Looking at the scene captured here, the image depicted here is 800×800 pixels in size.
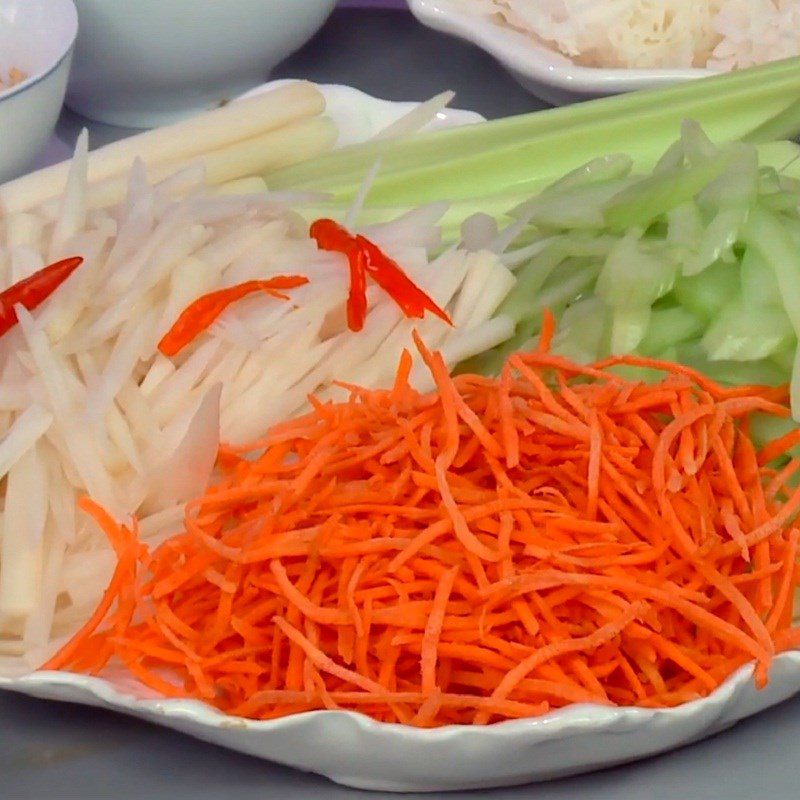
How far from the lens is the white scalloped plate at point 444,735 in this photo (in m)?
0.68

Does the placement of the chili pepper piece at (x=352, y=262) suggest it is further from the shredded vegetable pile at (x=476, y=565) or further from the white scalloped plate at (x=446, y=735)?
the white scalloped plate at (x=446, y=735)

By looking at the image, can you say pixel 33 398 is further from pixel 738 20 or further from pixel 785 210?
A: pixel 738 20

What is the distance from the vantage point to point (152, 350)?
0.96 meters

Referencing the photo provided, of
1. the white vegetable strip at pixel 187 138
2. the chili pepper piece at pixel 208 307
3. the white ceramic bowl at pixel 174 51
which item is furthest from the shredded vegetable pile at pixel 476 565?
the white ceramic bowl at pixel 174 51

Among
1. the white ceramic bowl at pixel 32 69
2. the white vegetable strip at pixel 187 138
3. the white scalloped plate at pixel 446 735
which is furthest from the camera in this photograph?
the white ceramic bowl at pixel 32 69

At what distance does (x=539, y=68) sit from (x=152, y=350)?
2.53 ft

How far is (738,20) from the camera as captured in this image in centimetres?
158

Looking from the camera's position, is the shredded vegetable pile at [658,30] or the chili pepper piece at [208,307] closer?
the chili pepper piece at [208,307]

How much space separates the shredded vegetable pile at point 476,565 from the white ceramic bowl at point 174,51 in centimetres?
86

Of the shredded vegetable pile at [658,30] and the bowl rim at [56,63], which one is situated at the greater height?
the bowl rim at [56,63]

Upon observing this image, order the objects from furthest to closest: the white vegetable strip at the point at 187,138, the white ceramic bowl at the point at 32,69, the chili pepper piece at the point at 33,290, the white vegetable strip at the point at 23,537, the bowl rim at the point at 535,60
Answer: the bowl rim at the point at 535,60 < the white ceramic bowl at the point at 32,69 < the white vegetable strip at the point at 187,138 < the chili pepper piece at the point at 33,290 < the white vegetable strip at the point at 23,537

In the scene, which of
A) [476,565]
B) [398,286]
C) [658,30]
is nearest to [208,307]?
[398,286]

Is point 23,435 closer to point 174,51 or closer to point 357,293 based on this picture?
point 357,293

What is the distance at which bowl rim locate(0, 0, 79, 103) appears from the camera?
1284 mm
